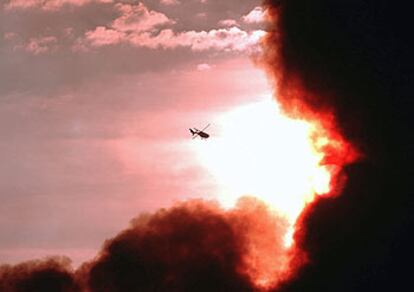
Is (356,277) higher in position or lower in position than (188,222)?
lower

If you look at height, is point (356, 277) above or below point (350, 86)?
below

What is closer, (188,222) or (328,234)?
(328,234)

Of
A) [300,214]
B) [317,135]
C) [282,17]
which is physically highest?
[282,17]

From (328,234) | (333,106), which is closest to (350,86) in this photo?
(333,106)

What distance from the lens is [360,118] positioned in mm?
82062

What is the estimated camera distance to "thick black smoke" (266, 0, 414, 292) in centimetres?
8088

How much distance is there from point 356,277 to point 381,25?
24976 mm

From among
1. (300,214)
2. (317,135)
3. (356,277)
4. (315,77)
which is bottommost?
(356,277)

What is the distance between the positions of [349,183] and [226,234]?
13787mm

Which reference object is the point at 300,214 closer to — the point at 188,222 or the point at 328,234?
the point at 328,234

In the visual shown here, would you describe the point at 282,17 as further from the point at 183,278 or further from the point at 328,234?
the point at 183,278

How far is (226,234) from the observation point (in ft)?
282

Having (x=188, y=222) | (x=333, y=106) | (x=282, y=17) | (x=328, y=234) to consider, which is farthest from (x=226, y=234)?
(x=282, y=17)

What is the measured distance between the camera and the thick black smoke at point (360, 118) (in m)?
80.9
